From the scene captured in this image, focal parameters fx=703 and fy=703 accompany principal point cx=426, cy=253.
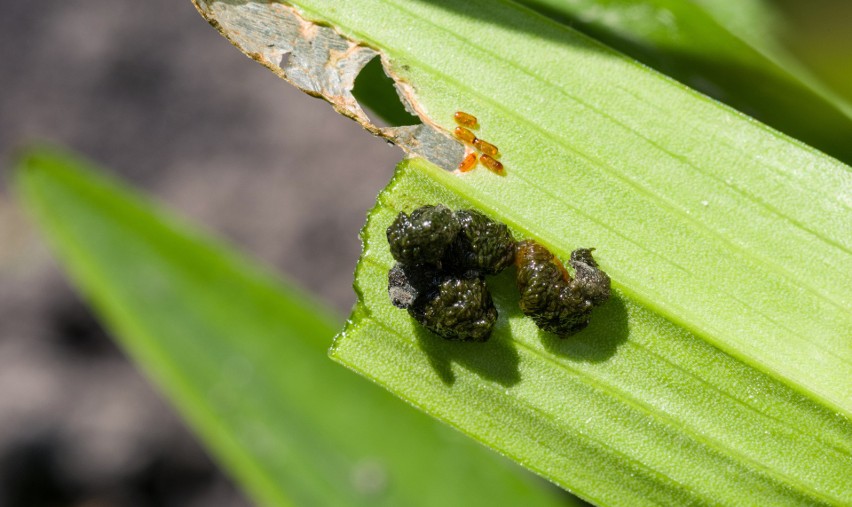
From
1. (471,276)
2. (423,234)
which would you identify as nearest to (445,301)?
(471,276)

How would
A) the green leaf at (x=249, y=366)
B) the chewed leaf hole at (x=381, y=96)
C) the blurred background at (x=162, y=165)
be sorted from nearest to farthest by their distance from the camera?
the chewed leaf hole at (x=381, y=96)
the green leaf at (x=249, y=366)
the blurred background at (x=162, y=165)

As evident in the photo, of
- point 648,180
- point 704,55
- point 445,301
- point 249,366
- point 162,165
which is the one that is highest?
point 704,55

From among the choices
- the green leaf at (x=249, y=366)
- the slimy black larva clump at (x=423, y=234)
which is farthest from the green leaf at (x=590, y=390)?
the green leaf at (x=249, y=366)

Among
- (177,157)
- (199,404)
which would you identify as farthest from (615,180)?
(177,157)

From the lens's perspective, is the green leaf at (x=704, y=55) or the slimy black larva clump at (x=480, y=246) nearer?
the slimy black larva clump at (x=480, y=246)

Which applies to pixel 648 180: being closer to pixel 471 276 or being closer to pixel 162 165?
pixel 471 276

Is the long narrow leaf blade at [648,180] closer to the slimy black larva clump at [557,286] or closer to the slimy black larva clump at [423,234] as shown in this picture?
the slimy black larva clump at [557,286]
